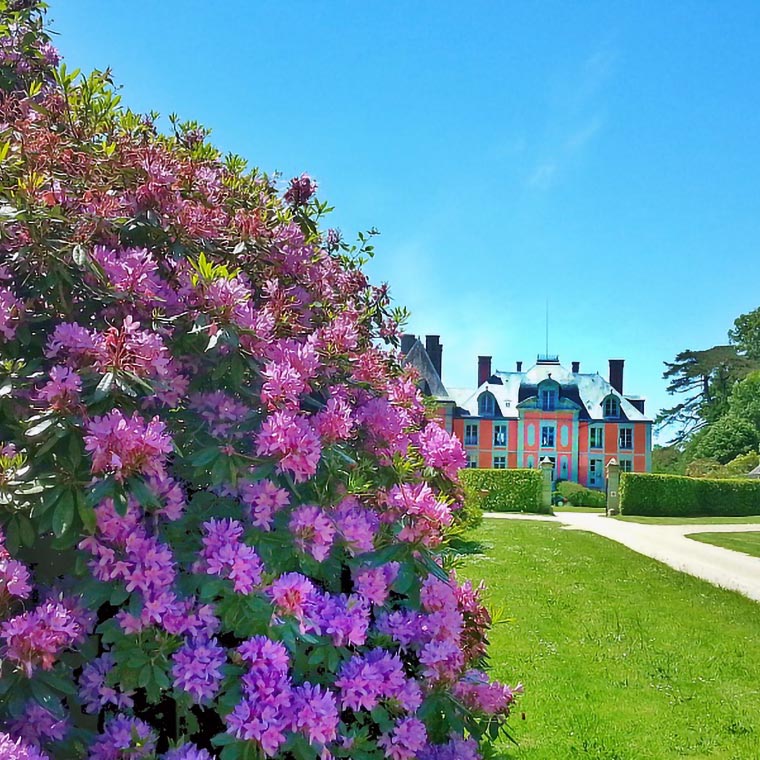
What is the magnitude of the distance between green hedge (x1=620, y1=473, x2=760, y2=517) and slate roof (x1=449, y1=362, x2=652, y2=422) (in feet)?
36.5

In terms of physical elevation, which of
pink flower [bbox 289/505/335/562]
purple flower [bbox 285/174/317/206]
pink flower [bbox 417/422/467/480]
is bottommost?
pink flower [bbox 289/505/335/562]

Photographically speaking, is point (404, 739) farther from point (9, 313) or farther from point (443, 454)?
point (9, 313)

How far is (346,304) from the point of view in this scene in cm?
295

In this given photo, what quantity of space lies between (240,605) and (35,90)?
184cm

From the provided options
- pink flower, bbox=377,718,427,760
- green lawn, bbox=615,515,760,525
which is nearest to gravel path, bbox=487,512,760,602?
green lawn, bbox=615,515,760,525

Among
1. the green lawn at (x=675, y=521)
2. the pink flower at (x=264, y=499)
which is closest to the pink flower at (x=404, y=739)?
the pink flower at (x=264, y=499)

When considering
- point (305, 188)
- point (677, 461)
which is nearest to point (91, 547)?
point (305, 188)

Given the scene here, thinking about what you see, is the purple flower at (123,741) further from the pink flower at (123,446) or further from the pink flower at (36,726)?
the pink flower at (123,446)

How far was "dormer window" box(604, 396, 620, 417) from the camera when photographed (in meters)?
43.8

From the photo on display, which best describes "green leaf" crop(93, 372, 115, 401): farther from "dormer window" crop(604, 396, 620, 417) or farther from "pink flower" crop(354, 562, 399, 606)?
"dormer window" crop(604, 396, 620, 417)

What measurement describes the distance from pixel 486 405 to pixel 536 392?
9.62 feet

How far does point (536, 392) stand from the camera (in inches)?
1738

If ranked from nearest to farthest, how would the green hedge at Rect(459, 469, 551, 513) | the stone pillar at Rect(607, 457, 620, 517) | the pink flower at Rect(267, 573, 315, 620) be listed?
1. the pink flower at Rect(267, 573, 315, 620)
2. the green hedge at Rect(459, 469, 551, 513)
3. the stone pillar at Rect(607, 457, 620, 517)

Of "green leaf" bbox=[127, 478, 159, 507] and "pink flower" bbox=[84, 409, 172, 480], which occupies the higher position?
"pink flower" bbox=[84, 409, 172, 480]
